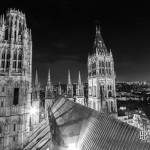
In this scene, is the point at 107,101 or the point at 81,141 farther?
the point at 107,101

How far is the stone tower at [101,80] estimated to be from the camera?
46.4 meters

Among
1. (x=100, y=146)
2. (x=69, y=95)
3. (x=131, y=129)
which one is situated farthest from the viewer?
(x=69, y=95)

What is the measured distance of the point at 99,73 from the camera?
158 ft

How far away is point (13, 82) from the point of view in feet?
93.6

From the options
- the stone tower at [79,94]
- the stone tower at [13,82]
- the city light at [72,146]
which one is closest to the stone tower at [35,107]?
the stone tower at [13,82]

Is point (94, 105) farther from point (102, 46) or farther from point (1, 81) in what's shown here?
point (1, 81)

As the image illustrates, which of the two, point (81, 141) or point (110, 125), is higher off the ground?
point (110, 125)

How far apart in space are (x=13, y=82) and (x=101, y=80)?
2801 cm

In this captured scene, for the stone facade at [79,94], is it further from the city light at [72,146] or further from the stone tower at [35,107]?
the city light at [72,146]

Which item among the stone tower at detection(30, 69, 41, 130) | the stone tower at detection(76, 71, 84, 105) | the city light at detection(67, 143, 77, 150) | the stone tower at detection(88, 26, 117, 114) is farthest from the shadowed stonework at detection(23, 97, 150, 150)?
the stone tower at detection(76, 71, 84, 105)

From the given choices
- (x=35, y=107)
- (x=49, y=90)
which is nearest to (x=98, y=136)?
(x=35, y=107)

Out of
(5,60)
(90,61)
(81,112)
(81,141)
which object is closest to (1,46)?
(5,60)

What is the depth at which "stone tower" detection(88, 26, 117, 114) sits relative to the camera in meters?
46.4

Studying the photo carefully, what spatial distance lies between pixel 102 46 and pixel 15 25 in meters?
30.4
